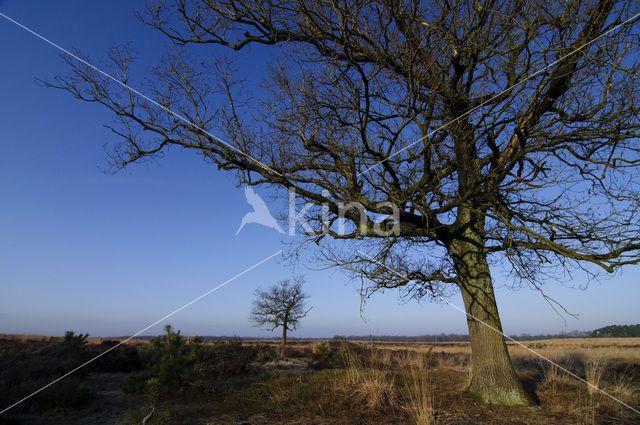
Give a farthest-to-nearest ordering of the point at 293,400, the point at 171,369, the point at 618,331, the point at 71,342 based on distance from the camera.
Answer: the point at 618,331 < the point at 71,342 < the point at 171,369 < the point at 293,400

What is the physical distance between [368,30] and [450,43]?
132cm

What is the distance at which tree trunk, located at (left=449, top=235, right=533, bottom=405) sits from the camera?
6016mm

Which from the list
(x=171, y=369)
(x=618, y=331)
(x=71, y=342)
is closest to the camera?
(x=171, y=369)

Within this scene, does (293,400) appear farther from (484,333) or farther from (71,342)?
(71,342)

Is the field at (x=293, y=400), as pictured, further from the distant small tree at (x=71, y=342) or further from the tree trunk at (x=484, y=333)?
the distant small tree at (x=71, y=342)

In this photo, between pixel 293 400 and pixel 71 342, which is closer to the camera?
pixel 293 400

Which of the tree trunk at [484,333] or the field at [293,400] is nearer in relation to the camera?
the field at [293,400]

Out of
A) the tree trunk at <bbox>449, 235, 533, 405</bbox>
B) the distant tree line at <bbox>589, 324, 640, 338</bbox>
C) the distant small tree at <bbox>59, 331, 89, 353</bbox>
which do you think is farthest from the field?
the distant tree line at <bbox>589, 324, 640, 338</bbox>

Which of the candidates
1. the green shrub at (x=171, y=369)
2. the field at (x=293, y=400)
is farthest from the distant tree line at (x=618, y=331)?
the green shrub at (x=171, y=369)

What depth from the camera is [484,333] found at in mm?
6301

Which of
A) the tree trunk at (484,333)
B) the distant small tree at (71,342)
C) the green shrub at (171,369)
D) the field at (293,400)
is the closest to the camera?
the field at (293,400)

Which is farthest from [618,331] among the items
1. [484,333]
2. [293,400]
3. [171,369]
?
[171,369]

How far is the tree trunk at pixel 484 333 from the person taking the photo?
6016 mm

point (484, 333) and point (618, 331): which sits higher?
point (484, 333)
